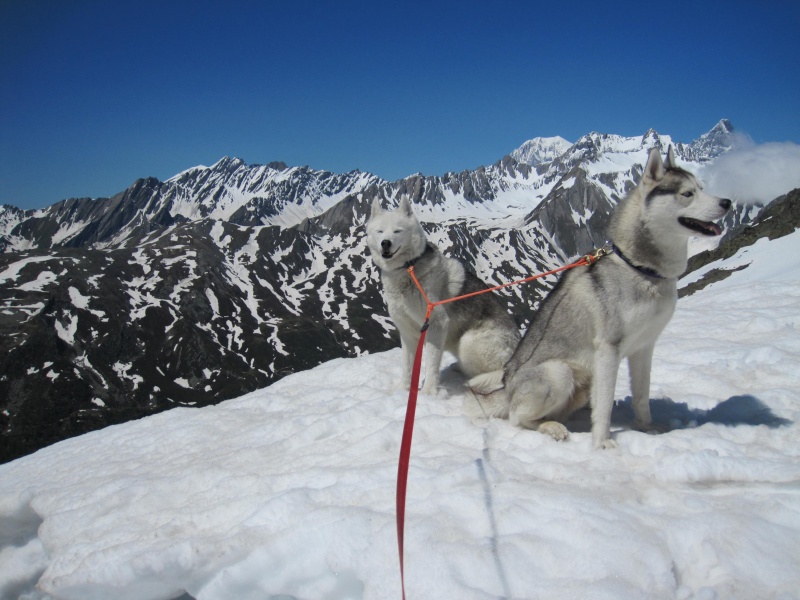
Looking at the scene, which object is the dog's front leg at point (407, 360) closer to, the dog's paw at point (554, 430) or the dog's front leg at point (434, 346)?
the dog's front leg at point (434, 346)

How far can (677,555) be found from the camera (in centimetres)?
472

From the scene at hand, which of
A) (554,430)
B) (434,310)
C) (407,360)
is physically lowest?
(554,430)

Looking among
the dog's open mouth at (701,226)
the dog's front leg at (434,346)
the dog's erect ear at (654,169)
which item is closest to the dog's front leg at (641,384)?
the dog's open mouth at (701,226)

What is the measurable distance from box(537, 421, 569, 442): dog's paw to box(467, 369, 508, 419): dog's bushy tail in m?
0.84

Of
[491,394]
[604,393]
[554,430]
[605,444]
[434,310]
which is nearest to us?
[605,444]

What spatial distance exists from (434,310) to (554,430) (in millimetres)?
3876

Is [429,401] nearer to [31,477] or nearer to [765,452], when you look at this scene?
[765,452]

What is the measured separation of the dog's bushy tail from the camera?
8445 mm

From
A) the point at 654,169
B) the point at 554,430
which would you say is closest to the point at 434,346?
the point at 554,430

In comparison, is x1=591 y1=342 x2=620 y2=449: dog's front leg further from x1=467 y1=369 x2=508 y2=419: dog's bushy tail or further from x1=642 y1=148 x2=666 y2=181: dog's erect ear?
x1=642 y1=148 x2=666 y2=181: dog's erect ear

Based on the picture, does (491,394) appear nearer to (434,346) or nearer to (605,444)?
(434,346)

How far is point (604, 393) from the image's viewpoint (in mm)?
7070

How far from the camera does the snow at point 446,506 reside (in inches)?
184

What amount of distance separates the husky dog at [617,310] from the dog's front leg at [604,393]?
0.01 metres
